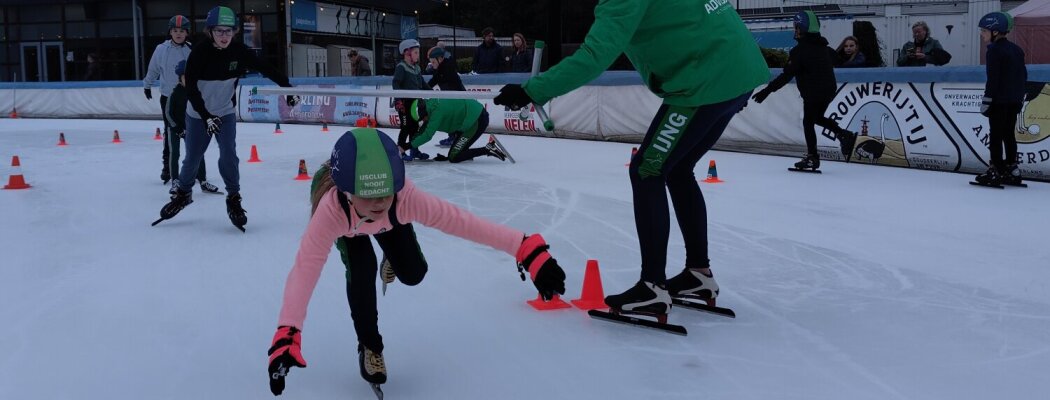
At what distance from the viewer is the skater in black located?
28.3ft

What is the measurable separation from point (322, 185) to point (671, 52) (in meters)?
1.59

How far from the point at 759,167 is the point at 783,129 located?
1787mm

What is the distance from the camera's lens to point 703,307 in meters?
4.31

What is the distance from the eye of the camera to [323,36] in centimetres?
3350

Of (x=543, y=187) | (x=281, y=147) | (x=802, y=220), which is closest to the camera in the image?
(x=802, y=220)

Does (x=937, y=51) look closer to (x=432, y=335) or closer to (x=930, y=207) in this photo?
(x=930, y=207)

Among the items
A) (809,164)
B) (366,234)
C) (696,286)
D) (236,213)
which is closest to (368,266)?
(366,234)

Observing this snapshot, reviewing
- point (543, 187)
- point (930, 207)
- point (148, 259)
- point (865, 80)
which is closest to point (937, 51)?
point (865, 80)

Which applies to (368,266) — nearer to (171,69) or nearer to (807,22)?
(171,69)

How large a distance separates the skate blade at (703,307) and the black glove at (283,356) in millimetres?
2186

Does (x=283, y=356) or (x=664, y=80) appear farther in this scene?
(x=664, y=80)

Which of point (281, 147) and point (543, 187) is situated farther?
point (281, 147)

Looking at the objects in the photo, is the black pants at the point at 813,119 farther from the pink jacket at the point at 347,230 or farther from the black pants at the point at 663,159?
the pink jacket at the point at 347,230

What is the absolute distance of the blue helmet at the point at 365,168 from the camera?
279 cm
